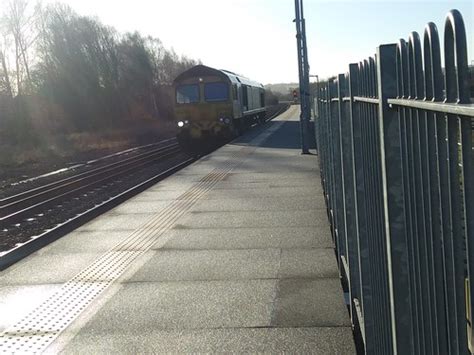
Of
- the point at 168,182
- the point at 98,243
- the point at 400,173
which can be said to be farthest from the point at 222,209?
the point at 400,173

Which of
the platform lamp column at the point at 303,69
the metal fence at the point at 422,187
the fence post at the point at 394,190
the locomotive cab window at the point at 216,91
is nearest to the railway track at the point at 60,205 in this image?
the platform lamp column at the point at 303,69

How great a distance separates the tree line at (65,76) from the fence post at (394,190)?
36.1 meters

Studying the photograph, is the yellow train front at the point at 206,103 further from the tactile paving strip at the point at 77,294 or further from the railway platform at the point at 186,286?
the tactile paving strip at the point at 77,294

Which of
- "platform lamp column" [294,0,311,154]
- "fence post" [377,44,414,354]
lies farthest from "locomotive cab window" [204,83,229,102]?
"fence post" [377,44,414,354]

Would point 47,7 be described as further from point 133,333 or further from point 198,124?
point 133,333

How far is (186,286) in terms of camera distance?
560cm

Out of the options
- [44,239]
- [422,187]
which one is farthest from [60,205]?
[422,187]

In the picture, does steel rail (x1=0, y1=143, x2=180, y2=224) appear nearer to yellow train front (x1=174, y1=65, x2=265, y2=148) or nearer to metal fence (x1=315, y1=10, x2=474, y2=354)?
yellow train front (x1=174, y1=65, x2=265, y2=148)

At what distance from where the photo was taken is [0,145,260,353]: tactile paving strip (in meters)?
4.46

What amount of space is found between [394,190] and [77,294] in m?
4.10

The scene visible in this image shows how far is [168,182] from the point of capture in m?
14.0

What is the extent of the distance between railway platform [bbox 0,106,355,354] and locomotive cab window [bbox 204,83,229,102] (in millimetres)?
16362

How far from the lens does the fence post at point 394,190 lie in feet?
6.77

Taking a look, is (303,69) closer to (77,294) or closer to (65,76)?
(77,294)
